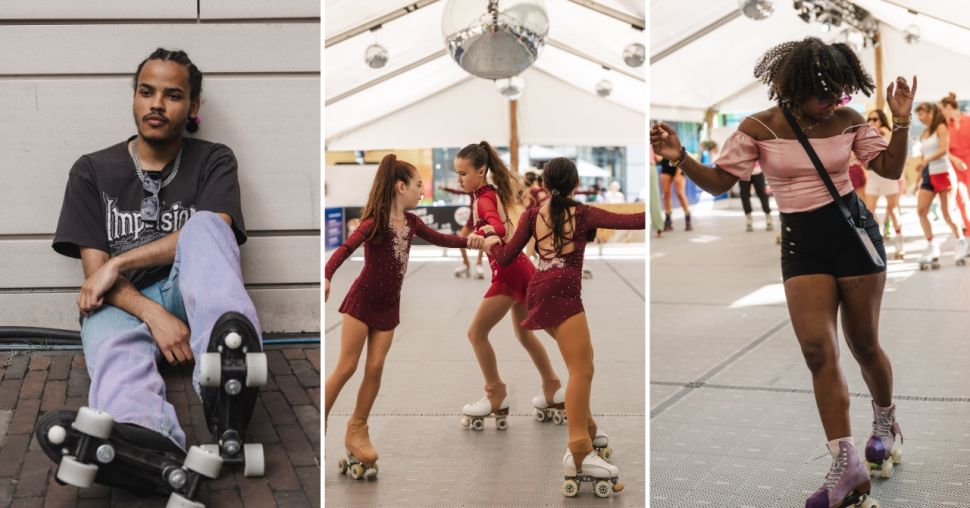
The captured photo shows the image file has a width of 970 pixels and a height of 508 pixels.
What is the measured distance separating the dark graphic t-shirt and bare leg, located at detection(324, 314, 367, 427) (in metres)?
1.12

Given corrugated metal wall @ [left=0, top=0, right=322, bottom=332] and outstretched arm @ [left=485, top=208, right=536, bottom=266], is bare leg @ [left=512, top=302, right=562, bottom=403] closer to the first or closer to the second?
outstretched arm @ [left=485, top=208, right=536, bottom=266]

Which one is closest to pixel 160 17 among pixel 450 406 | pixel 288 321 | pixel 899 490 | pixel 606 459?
pixel 288 321

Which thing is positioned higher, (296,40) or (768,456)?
(296,40)

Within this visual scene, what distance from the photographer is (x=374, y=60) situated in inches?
147

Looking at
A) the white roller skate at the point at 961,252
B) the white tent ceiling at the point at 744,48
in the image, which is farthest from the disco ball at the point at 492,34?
the white tent ceiling at the point at 744,48

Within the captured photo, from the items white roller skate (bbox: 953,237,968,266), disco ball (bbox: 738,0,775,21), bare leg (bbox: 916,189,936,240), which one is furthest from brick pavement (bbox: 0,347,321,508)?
white roller skate (bbox: 953,237,968,266)

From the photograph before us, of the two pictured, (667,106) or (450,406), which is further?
(667,106)

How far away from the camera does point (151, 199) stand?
3602 millimetres

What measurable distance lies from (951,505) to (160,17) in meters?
3.30

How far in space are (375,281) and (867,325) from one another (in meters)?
1.39

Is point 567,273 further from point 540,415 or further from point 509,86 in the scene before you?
point 509,86

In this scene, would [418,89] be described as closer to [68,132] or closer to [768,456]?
[68,132]

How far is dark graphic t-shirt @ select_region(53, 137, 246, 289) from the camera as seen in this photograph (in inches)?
140

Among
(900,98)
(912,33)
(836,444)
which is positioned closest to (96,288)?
(836,444)
